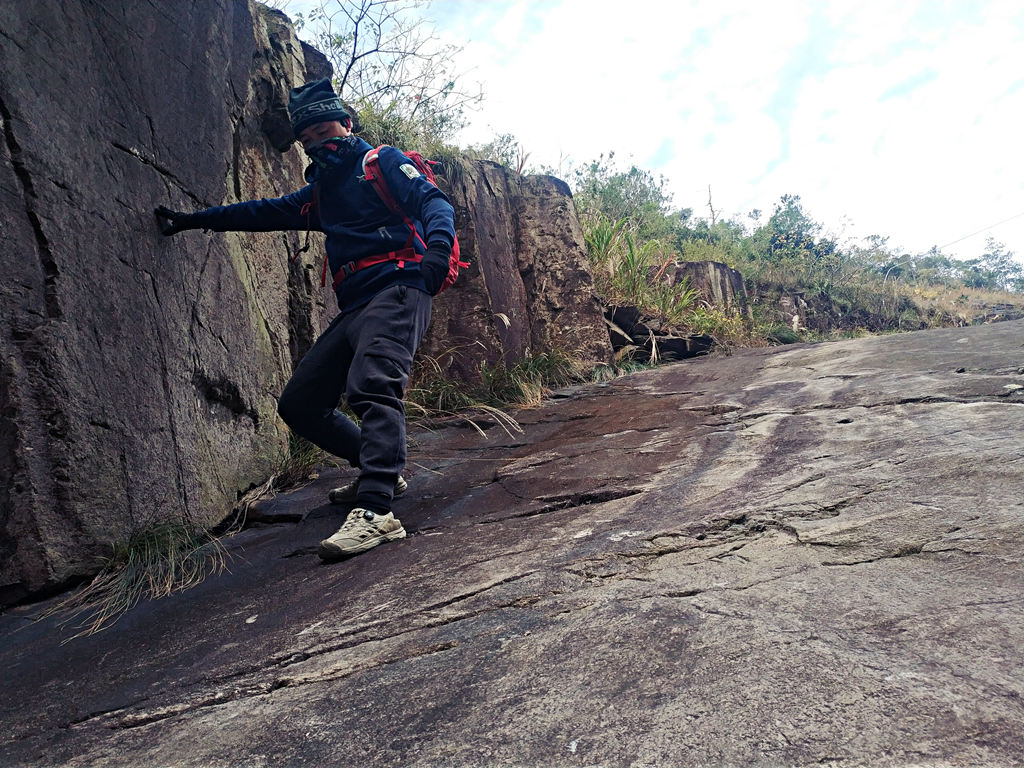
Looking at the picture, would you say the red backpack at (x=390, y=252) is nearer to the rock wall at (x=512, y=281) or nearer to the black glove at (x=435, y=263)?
the black glove at (x=435, y=263)

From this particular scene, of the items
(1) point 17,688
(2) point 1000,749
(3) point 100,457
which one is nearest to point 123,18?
(3) point 100,457

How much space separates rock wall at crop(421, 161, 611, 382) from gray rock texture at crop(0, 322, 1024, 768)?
2665 millimetres

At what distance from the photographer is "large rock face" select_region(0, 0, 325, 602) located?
2.50 meters

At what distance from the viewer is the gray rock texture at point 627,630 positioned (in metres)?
1.22

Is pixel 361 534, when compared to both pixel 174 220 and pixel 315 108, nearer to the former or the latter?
pixel 174 220

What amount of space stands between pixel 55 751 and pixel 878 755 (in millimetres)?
1626

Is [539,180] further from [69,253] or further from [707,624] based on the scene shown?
[707,624]

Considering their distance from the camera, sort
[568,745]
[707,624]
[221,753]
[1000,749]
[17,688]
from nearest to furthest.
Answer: [1000,749] → [568,745] → [221,753] → [707,624] → [17,688]

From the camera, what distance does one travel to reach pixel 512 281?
6461 millimetres

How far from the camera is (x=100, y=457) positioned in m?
2.72

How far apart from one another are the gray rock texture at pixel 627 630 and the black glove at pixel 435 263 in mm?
976

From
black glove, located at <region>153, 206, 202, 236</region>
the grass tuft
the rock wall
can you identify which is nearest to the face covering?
black glove, located at <region>153, 206, 202, 236</region>

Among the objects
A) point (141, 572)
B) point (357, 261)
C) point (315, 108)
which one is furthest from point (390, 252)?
point (141, 572)

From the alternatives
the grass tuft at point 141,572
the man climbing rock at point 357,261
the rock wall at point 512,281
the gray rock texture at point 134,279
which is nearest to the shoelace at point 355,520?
the man climbing rock at point 357,261
